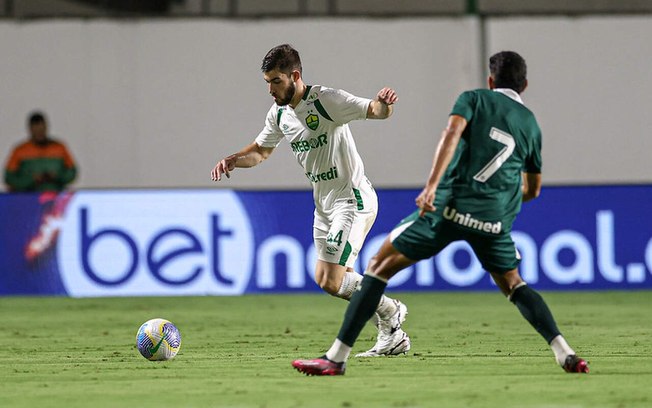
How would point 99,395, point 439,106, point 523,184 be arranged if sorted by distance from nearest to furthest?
point 99,395 → point 523,184 → point 439,106

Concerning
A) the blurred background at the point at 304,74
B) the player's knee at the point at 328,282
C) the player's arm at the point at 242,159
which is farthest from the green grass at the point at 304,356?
the blurred background at the point at 304,74

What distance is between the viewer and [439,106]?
22656mm

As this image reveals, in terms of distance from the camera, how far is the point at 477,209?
7727mm

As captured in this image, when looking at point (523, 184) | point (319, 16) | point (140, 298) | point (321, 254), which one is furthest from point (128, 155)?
point (523, 184)

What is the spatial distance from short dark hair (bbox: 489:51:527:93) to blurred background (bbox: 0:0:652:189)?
14524 mm

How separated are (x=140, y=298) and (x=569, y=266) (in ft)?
16.2

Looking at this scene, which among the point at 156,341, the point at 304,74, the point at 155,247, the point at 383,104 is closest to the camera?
the point at 383,104

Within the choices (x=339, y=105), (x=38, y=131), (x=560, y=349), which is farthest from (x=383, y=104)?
(x=38, y=131)

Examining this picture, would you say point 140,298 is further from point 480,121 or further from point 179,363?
point 480,121

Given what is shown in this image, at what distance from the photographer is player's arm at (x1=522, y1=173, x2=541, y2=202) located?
8.12 meters

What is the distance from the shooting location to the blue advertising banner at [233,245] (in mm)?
15688

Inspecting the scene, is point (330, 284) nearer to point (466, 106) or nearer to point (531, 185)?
point (531, 185)

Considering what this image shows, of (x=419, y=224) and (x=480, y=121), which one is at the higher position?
(x=480, y=121)

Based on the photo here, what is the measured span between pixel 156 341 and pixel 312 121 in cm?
182
